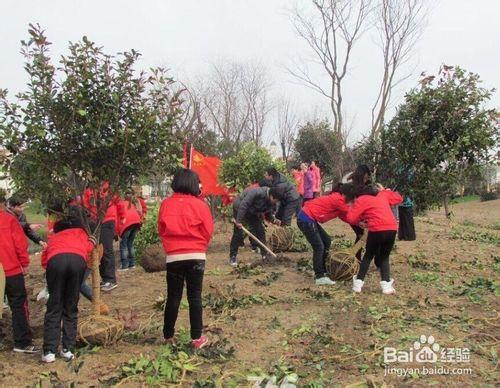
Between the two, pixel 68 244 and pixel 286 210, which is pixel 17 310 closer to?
pixel 68 244

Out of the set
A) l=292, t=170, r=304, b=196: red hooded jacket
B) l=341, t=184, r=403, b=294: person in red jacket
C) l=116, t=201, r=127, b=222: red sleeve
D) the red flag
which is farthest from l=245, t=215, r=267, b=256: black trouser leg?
l=292, t=170, r=304, b=196: red hooded jacket

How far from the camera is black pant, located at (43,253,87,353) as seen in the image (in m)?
4.41

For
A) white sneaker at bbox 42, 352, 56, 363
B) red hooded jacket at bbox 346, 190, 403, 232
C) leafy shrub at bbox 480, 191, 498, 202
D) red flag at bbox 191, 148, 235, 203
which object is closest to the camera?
white sneaker at bbox 42, 352, 56, 363

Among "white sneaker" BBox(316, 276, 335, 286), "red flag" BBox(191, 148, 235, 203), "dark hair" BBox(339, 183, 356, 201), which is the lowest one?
"white sneaker" BBox(316, 276, 335, 286)

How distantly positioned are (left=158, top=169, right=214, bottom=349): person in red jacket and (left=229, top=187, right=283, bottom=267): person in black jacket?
11.2 feet

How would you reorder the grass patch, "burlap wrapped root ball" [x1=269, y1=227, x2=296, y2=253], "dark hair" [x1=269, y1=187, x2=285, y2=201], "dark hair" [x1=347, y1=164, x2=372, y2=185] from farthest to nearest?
the grass patch, "burlap wrapped root ball" [x1=269, y1=227, x2=296, y2=253], "dark hair" [x1=269, y1=187, x2=285, y2=201], "dark hair" [x1=347, y1=164, x2=372, y2=185]

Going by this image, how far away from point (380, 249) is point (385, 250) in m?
0.06

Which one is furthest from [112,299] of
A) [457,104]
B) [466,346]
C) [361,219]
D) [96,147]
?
[457,104]

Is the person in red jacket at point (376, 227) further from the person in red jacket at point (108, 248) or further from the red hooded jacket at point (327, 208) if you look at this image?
Result: the person in red jacket at point (108, 248)

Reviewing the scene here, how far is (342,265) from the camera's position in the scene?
7074 millimetres

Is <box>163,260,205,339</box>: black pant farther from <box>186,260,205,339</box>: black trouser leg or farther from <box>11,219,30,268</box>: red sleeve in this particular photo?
<box>11,219,30,268</box>: red sleeve

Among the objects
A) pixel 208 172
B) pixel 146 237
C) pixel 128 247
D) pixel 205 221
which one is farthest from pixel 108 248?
pixel 208 172

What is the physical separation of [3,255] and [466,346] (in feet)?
14.3

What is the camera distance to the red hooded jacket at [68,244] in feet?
15.0
